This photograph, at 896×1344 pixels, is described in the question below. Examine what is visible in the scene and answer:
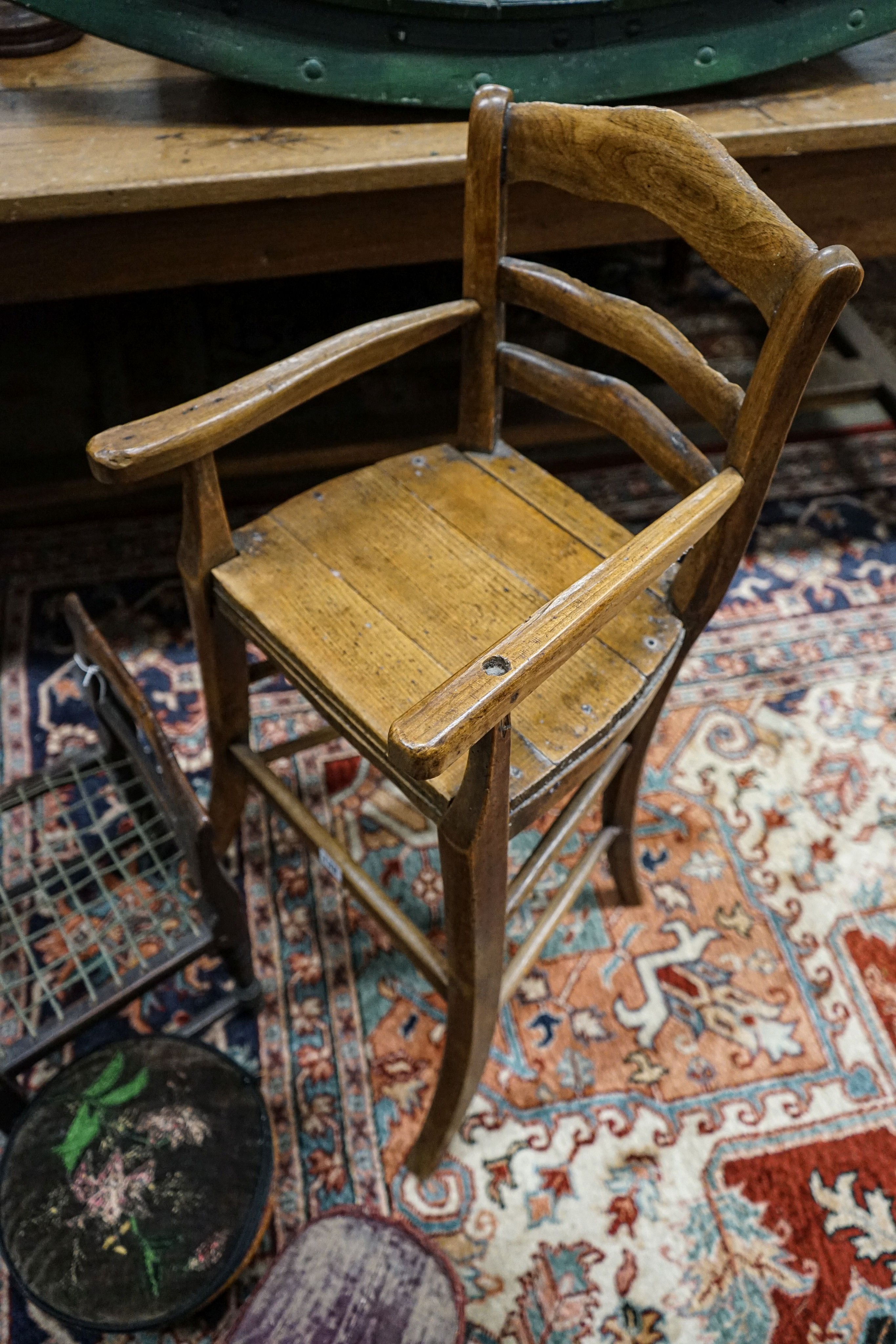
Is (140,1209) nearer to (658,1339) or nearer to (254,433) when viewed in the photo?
(658,1339)

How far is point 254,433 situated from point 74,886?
4.01 feet

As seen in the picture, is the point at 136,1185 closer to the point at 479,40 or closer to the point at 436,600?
the point at 436,600

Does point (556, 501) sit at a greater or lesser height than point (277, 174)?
lesser

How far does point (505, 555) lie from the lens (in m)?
1.36

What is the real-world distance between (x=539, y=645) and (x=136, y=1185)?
35.6 inches

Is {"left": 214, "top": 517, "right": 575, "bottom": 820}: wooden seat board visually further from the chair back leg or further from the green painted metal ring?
the green painted metal ring

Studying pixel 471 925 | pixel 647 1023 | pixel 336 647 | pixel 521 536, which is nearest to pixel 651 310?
pixel 521 536

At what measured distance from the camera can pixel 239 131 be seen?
1650 mm

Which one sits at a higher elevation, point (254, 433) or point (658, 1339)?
point (254, 433)

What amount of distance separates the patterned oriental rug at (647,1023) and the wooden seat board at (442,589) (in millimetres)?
668

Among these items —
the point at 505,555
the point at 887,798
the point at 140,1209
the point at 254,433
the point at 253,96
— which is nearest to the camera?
the point at 140,1209

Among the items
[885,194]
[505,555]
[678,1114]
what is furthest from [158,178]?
[678,1114]

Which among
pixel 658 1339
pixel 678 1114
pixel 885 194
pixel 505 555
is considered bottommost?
pixel 658 1339

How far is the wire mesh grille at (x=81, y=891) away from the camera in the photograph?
4.88 ft
